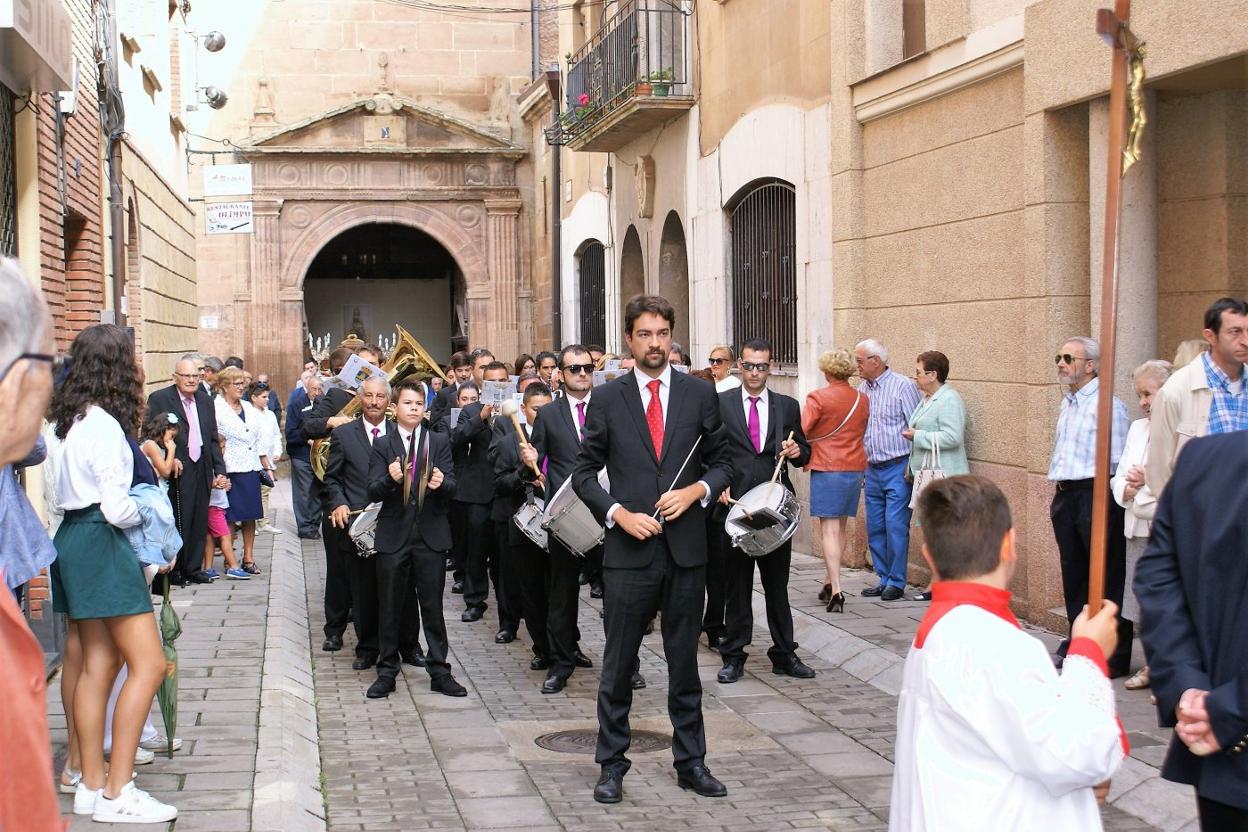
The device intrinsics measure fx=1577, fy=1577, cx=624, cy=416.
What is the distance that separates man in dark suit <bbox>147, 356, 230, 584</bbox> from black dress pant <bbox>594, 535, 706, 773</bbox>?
6190 millimetres

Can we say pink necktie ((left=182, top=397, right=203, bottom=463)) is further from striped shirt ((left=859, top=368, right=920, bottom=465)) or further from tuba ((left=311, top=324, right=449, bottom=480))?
striped shirt ((left=859, top=368, right=920, bottom=465))

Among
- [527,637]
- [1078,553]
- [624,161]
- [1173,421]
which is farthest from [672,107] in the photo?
[1173,421]

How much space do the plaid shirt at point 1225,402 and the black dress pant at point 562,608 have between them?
151 inches

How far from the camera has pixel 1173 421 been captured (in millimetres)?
6973

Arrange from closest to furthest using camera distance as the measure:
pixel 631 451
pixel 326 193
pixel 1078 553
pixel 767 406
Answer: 1. pixel 631 451
2. pixel 1078 553
3. pixel 767 406
4. pixel 326 193

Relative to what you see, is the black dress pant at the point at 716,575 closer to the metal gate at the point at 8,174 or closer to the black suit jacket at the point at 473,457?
the black suit jacket at the point at 473,457

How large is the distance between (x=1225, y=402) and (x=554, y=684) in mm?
4129

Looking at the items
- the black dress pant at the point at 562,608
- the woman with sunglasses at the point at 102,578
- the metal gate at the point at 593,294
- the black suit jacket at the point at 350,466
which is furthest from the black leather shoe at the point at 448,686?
the metal gate at the point at 593,294

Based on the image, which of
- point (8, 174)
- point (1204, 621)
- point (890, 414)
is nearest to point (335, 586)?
point (8, 174)

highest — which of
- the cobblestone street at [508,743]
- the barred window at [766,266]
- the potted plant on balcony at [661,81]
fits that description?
the potted plant on balcony at [661,81]

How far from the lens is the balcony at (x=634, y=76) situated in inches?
699

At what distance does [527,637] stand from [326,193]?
21.2 m

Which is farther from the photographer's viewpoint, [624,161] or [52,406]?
[624,161]

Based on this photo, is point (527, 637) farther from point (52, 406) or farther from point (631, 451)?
point (52, 406)
